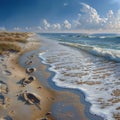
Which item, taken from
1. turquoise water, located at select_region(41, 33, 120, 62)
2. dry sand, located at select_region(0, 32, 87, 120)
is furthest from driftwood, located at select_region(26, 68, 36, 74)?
turquoise water, located at select_region(41, 33, 120, 62)

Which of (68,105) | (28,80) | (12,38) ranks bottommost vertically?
(68,105)

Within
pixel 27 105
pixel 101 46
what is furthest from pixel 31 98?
pixel 101 46

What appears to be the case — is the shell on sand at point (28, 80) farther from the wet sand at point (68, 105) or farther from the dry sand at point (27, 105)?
the wet sand at point (68, 105)

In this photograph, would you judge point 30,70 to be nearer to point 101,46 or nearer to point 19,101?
point 19,101

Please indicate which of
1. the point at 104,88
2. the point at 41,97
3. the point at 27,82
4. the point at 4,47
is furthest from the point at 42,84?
the point at 4,47

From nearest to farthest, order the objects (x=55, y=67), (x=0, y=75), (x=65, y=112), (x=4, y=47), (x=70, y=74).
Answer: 1. (x=65, y=112)
2. (x=0, y=75)
3. (x=70, y=74)
4. (x=55, y=67)
5. (x=4, y=47)

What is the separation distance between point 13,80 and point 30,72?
2.87 m

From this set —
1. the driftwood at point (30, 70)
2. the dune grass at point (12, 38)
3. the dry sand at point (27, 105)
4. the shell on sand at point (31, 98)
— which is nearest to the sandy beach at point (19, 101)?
the dry sand at point (27, 105)

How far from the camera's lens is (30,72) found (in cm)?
1552

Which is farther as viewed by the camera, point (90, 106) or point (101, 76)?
point (101, 76)

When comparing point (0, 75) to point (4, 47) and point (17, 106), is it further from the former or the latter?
point (4, 47)

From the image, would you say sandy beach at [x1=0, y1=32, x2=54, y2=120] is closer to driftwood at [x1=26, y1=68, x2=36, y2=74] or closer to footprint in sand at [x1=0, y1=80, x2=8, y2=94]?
footprint in sand at [x1=0, y1=80, x2=8, y2=94]

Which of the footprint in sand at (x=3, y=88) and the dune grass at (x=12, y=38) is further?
the dune grass at (x=12, y=38)

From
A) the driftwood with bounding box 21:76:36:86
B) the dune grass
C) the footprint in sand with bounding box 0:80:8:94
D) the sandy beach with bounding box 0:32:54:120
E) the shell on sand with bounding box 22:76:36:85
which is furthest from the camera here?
the dune grass
